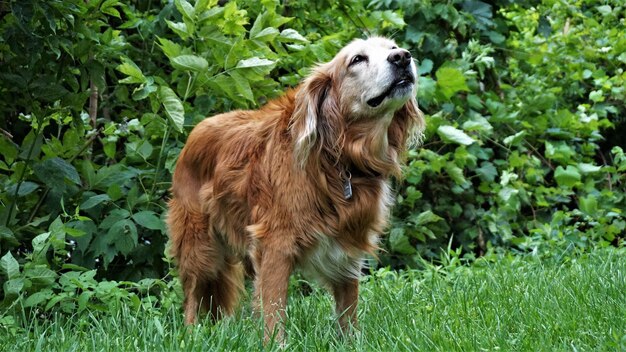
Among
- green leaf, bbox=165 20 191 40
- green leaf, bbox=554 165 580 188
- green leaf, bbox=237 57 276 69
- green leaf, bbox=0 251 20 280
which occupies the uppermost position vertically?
green leaf, bbox=165 20 191 40

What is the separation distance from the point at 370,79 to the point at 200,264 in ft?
4.26

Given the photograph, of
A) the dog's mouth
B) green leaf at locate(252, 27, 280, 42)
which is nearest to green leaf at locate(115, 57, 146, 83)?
green leaf at locate(252, 27, 280, 42)

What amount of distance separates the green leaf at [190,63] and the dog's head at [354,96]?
94 cm

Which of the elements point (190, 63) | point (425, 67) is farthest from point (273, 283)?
point (425, 67)

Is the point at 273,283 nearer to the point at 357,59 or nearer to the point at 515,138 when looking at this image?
the point at 357,59

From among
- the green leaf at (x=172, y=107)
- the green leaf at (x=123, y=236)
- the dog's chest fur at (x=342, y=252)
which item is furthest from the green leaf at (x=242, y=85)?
the dog's chest fur at (x=342, y=252)

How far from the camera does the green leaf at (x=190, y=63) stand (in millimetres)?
4824

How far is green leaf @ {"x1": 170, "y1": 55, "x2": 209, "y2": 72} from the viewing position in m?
4.82

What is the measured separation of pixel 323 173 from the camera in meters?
4.00

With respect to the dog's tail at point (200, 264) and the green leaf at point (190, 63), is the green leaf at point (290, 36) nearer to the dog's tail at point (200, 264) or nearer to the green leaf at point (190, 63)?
the green leaf at point (190, 63)

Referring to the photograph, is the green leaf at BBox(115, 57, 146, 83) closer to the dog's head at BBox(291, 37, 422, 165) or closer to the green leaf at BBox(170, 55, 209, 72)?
the green leaf at BBox(170, 55, 209, 72)

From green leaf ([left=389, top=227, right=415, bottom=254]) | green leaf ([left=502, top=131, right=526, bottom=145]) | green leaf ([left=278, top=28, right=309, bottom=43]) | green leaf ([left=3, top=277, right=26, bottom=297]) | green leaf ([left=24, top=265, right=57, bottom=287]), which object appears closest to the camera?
green leaf ([left=3, top=277, right=26, bottom=297])

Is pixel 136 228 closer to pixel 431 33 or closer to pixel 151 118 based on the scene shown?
pixel 151 118

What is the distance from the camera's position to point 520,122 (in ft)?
24.0
